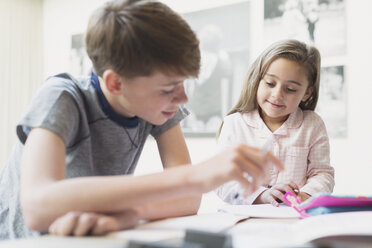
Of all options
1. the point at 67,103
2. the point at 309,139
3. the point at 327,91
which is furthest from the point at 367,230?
the point at 327,91

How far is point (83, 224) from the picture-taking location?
0.58 metres

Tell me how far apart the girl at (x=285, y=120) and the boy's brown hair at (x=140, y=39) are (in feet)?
2.05

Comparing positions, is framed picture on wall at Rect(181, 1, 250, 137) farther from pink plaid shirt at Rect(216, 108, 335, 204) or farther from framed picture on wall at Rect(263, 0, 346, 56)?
pink plaid shirt at Rect(216, 108, 335, 204)

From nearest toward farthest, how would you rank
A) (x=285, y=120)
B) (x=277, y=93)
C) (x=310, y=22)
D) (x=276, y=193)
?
(x=276, y=193) < (x=277, y=93) < (x=285, y=120) < (x=310, y=22)

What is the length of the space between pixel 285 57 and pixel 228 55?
1393 mm

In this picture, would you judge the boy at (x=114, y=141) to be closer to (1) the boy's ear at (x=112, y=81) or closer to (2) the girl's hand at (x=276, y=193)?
(1) the boy's ear at (x=112, y=81)

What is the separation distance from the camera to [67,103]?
794mm

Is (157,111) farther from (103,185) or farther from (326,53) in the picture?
(326,53)

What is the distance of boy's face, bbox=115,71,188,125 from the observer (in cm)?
81

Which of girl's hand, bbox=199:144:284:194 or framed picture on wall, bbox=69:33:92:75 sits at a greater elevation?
framed picture on wall, bbox=69:33:92:75

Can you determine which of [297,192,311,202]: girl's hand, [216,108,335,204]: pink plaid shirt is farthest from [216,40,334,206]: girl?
[297,192,311,202]: girl's hand

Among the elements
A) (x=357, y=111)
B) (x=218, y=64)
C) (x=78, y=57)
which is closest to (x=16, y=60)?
(x=78, y=57)

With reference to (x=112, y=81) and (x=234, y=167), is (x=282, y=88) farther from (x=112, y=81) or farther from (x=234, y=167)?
(x=234, y=167)

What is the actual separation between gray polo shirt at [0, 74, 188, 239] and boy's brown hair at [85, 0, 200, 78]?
0.34 feet
